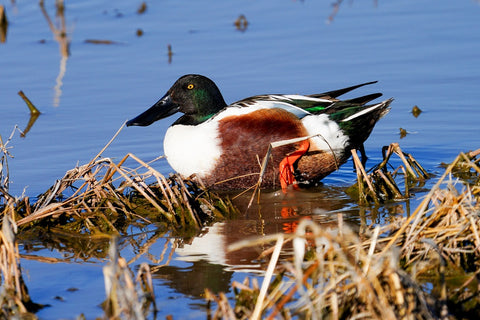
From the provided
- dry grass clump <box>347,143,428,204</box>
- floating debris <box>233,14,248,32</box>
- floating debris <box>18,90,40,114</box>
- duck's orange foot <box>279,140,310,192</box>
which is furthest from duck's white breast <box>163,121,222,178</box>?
floating debris <box>233,14,248,32</box>

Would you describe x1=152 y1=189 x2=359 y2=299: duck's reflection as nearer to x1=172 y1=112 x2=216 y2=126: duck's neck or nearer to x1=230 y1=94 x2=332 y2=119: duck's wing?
x1=230 y1=94 x2=332 y2=119: duck's wing

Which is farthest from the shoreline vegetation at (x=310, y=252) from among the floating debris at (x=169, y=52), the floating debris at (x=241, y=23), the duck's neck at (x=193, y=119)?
the floating debris at (x=241, y=23)

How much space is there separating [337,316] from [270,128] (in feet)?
8.27

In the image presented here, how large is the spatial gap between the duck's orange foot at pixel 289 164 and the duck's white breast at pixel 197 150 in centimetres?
44

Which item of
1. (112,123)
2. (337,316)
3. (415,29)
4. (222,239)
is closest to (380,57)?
(415,29)

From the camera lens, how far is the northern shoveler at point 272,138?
5.29 metres

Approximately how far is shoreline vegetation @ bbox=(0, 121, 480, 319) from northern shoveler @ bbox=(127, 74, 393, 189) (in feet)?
0.90

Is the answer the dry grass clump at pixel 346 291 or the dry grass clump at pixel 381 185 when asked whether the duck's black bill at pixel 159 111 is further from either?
the dry grass clump at pixel 346 291

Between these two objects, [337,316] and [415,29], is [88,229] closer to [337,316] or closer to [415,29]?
[337,316]

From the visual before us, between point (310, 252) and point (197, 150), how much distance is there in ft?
5.49

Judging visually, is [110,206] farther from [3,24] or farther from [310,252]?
[3,24]

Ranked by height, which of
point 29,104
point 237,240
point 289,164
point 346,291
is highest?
point 29,104

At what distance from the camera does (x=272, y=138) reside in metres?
5.32

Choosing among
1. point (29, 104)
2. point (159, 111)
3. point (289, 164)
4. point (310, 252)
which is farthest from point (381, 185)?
point (29, 104)
